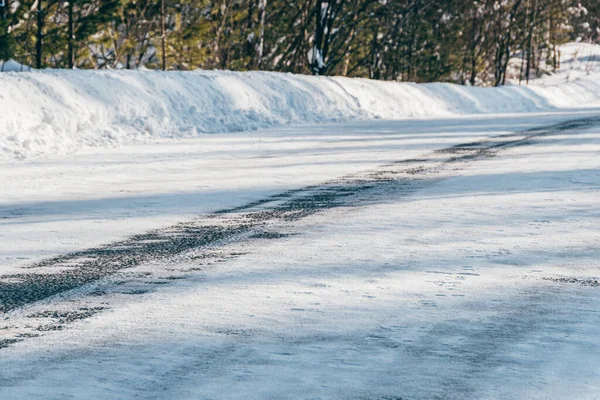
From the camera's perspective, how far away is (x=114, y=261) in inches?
200

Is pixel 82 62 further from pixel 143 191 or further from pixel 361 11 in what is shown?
pixel 143 191

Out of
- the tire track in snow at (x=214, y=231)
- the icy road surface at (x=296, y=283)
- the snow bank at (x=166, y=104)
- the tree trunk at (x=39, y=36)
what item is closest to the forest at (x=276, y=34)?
the tree trunk at (x=39, y=36)

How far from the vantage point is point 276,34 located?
2738 centimetres

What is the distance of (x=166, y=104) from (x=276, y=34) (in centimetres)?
1397

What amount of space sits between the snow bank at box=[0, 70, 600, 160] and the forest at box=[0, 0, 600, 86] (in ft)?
11.7

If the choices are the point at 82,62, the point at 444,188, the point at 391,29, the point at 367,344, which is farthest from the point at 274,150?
the point at 391,29

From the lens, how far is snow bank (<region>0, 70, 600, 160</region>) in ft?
36.3

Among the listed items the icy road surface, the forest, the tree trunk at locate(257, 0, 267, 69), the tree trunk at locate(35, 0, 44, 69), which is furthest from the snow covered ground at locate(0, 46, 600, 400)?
the tree trunk at locate(257, 0, 267, 69)

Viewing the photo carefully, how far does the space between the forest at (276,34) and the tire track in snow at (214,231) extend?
949 cm

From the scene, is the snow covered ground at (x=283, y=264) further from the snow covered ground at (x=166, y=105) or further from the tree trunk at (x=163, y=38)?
the tree trunk at (x=163, y=38)

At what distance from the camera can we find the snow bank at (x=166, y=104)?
11062mm

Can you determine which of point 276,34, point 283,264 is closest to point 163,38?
point 276,34

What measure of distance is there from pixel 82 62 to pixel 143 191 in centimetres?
Result: 1534

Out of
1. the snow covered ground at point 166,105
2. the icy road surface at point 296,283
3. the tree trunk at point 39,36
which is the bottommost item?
the icy road surface at point 296,283
